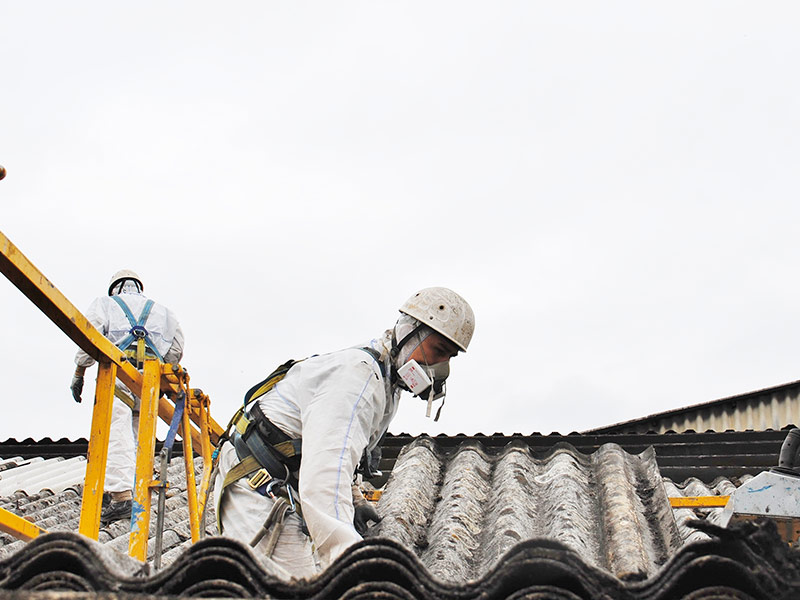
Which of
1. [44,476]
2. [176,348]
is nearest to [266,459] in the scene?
[176,348]

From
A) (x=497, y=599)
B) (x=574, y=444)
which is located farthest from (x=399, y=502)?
(x=497, y=599)

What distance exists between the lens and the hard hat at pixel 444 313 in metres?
Result: 4.20

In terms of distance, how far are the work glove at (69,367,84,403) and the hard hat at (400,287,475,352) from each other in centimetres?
344

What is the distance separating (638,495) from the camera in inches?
205

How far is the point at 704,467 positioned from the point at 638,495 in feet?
5.42

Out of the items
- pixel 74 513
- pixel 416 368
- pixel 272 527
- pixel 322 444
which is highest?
pixel 416 368

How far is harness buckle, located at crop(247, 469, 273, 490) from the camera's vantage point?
13.2ft

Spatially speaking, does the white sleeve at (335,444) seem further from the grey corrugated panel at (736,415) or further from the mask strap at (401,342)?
the grey corrugated panel at (736,415)

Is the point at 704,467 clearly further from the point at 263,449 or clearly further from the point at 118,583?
the point at 118,583

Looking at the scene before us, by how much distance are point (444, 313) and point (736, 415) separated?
10.4m

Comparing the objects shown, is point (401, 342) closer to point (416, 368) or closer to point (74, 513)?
point (416, 368)

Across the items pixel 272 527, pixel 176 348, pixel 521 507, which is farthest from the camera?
pixel 176 348

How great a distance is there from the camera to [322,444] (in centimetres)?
364

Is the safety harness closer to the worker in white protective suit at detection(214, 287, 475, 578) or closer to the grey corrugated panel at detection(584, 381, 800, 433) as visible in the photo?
the worker in white protective suit at detection(214, 287, 475, 578)
